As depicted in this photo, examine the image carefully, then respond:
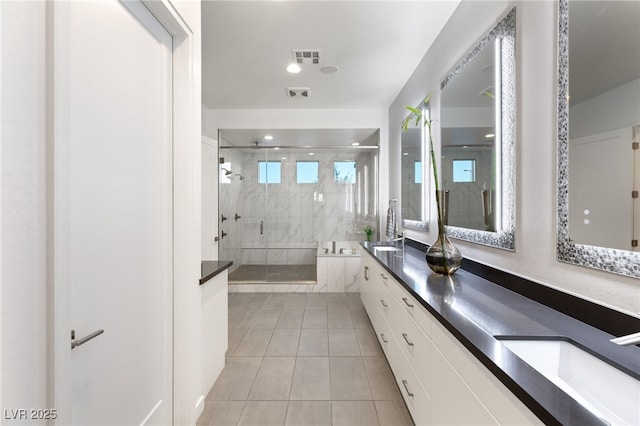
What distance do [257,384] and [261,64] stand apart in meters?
3.04

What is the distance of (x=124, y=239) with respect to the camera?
4.07 feet

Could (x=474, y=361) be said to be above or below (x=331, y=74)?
below

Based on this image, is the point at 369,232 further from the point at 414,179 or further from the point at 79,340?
the point at 79,340

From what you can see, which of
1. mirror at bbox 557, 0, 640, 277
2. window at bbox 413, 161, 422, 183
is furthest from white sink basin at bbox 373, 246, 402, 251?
mirror at bbox 557, 0, 640, 277

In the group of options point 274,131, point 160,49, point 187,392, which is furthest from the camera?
point 274,131

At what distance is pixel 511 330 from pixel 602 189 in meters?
0.61

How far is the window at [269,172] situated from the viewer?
5.09m

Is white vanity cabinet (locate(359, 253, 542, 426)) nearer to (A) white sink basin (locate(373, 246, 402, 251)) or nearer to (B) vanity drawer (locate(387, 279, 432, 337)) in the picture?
(B) vanity drawer (locate(387, 279, 432, 337))

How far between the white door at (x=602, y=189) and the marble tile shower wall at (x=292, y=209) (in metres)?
3.63

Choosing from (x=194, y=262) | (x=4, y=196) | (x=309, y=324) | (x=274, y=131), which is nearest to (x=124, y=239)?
(x=194, y=262)

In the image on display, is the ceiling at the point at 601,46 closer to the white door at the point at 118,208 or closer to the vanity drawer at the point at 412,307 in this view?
Answer: the vanity drawer at the point at 412,307

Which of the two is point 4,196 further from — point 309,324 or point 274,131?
point 274,131

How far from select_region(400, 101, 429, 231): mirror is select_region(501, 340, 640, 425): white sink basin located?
1.95m

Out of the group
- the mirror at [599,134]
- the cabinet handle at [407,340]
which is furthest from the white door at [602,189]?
the cabinet handle at [407,340]
